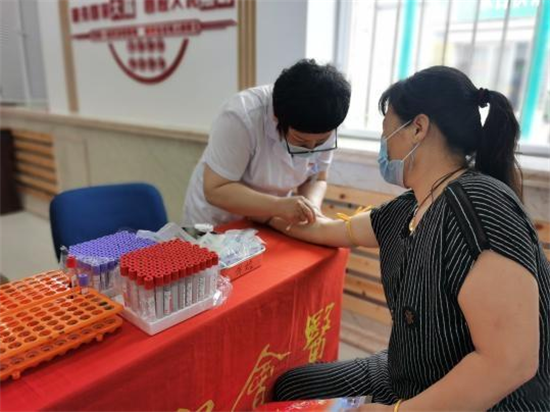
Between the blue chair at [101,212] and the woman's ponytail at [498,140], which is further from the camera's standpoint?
the blue chair at [101,212]

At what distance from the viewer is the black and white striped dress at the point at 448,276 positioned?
81 centimetres

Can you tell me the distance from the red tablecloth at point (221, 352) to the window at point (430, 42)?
99cm

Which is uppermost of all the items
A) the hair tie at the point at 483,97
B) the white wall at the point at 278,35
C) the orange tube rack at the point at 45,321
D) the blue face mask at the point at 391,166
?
the white wall at the point at 278,35

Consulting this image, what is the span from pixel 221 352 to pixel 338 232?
581 millimetres

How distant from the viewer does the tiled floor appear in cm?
295

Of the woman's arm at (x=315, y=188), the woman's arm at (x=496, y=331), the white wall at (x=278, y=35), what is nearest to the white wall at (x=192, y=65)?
the white wall at (x=278, y=35)

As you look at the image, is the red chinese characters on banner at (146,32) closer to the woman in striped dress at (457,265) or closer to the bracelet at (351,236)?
the bracelet at (351,236)

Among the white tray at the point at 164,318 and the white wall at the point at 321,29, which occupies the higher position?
the white wall at the point at 321,29

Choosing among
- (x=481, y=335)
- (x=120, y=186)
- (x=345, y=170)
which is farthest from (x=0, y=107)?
(x=481, y=335)

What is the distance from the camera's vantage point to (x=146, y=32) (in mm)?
2828

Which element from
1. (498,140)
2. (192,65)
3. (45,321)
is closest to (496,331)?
(498,140)

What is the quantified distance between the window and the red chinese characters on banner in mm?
735

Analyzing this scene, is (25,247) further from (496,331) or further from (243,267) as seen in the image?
(496,331)

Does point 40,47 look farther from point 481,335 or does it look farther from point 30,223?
point 481,335
